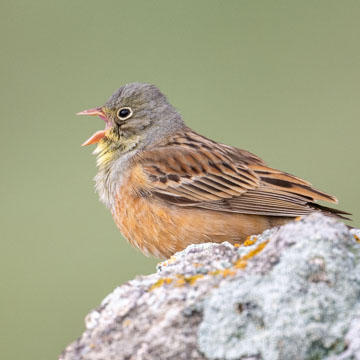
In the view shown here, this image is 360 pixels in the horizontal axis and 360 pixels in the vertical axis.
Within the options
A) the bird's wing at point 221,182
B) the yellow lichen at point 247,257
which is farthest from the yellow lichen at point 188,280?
the bird's wing at point 221,182

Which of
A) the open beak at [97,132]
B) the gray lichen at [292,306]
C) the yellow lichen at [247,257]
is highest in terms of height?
the open beak at [97,132]

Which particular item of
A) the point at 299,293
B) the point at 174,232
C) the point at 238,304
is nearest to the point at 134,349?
the point at 238,304

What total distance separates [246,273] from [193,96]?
12831mm

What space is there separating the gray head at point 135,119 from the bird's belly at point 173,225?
1024 mm

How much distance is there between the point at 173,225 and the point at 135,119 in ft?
5.63

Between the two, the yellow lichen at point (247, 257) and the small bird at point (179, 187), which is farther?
the small bird at point (179, 187)

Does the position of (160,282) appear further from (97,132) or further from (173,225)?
(97,132)

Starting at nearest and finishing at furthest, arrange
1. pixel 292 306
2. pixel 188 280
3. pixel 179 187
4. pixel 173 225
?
pixel 292 306
pixel 188 280
pixel 173 225
pixel 179 187

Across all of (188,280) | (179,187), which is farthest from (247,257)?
(179,187)

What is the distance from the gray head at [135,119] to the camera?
7488 mm

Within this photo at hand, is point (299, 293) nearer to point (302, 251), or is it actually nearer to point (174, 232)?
point (302, 251)

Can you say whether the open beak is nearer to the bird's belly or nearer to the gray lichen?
the bird's belly

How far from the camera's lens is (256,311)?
11.7ft

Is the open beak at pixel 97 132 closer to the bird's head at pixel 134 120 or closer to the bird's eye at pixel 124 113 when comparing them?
the bird's head at pixel 134 120
